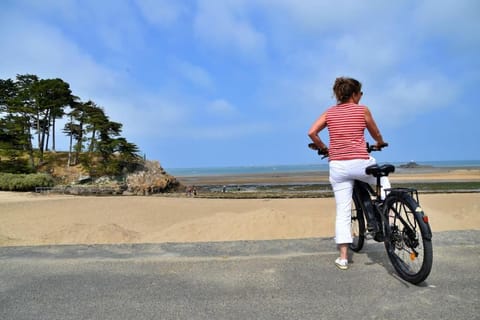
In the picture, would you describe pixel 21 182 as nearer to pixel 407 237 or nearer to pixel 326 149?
pixel 326 149

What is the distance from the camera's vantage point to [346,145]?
280cm

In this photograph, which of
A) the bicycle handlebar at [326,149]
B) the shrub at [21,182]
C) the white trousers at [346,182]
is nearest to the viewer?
the white trousers at [346,182]

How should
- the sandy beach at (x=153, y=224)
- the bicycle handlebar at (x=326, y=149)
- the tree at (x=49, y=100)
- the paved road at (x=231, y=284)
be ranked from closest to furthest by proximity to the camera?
1. the paved road at (x=231, y=284)
2. the bicycle handlebar at (x=326, y=149)
3. the sandy beach at (x=153, y=224)
4. the tree at (x=49, y=100)

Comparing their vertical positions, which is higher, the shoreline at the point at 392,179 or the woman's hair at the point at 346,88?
the woman's hair at the point at 346,88

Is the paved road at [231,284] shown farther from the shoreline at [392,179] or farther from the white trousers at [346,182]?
the shoreline at [392,179]

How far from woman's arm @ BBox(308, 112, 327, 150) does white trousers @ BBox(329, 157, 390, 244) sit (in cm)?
25

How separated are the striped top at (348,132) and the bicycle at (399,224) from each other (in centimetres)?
20

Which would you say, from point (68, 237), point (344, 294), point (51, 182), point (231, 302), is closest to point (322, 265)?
point (344, 294)

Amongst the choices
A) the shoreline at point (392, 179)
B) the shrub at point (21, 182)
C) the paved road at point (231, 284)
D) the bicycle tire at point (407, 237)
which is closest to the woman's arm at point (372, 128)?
the bicycle tire at point (407, 237)

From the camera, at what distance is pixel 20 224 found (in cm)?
1181

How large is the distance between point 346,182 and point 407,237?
26.3 inches

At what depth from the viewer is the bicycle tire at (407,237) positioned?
226 cm

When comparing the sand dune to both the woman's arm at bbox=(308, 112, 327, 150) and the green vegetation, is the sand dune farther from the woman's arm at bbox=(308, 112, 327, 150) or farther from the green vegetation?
the green vegetation

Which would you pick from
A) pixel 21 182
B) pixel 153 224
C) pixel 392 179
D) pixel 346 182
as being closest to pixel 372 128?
pixel 346 182
